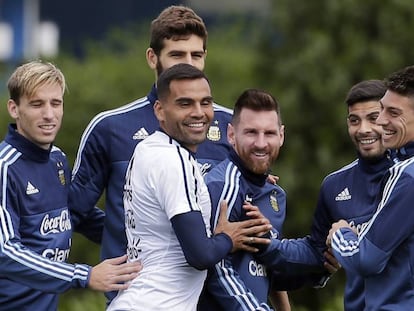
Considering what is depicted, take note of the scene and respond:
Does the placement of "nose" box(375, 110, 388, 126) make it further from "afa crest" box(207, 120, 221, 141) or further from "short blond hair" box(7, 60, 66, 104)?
"short blond hair" box(7, 60, 66, 104)

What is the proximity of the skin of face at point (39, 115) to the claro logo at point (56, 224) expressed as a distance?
15.7 inches

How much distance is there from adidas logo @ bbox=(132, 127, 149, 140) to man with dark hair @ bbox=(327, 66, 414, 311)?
1311 millimetres

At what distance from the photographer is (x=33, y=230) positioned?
22.6 feet

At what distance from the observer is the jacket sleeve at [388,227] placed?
244 inches

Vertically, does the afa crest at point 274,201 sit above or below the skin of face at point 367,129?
below

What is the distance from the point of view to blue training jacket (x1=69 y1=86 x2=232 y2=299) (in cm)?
729

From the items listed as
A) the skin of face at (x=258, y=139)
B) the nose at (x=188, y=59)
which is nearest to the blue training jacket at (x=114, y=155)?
the nose at (x=188, y=59)

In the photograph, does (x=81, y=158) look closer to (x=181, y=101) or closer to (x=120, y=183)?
(x=120, y=183)

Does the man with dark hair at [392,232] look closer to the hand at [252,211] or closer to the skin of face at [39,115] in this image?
the hand at [252,211]

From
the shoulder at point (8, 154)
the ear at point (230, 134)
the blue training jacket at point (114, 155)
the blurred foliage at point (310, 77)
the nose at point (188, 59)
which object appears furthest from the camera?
the blurred foliage at point (310, 77)

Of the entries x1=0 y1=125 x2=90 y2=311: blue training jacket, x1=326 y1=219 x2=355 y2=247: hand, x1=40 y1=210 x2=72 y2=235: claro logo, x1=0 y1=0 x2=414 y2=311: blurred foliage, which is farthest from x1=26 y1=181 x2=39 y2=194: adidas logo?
x1=0 y1=0 x2=414 y2=311: blurred foliage

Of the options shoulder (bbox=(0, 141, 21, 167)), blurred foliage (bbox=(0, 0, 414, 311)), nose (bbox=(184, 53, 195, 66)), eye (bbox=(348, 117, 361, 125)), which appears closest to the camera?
shoulder (bbox=(0, 141, 21, 167))

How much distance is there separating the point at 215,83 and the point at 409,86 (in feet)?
47.9

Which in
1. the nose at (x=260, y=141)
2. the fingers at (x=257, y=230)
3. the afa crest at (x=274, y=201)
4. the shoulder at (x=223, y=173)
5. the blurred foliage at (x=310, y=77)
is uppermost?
the blurred foliage at (x=310, y=77)
